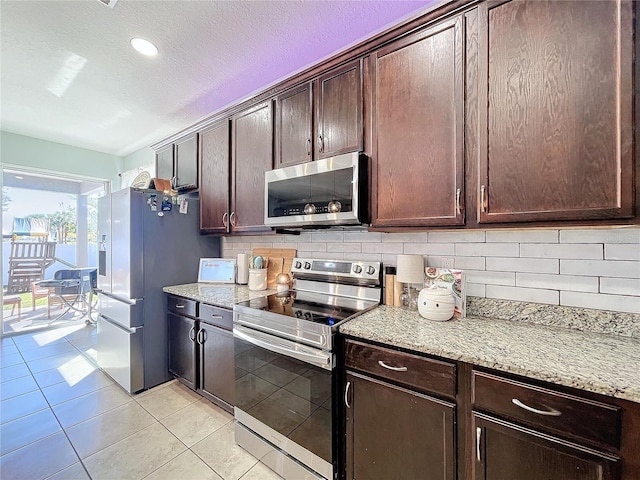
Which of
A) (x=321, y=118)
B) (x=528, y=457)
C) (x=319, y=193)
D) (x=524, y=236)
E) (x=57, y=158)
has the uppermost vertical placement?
(x=57, y=158)

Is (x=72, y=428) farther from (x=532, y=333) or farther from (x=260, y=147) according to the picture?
(x=532, y=333)

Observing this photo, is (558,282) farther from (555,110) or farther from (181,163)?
(181,163)

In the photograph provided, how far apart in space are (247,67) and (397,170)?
151cm

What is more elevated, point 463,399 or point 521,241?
point 521,241

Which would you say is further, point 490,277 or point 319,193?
point 319,193

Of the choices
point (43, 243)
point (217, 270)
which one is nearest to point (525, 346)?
point (217, 270)

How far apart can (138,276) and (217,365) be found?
3.46 feet

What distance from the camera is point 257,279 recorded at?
238 centimetres

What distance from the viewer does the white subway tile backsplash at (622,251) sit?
1.20 metres

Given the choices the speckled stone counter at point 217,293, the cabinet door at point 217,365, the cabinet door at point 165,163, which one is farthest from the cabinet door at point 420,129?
the cabinet door at point 165,163

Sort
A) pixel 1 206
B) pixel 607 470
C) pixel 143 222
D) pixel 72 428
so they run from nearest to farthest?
pixel 607 470
pixel 72 428
pixel 143 222
pixel 1 206

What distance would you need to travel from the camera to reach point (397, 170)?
154 centimetres

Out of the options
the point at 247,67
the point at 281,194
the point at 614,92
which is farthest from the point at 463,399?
the point at 247,67

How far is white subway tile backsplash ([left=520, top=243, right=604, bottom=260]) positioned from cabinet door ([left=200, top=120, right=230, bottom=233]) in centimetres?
222
